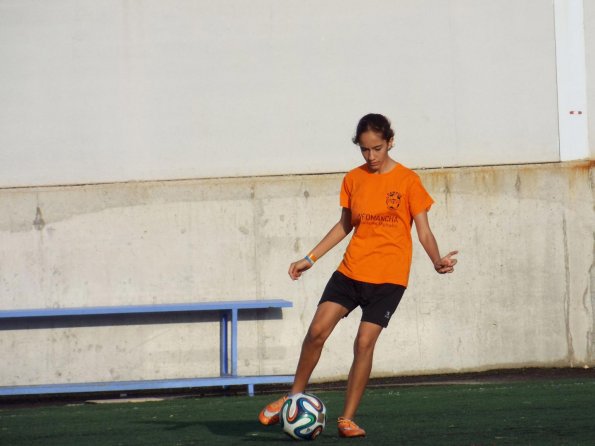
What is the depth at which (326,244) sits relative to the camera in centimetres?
689

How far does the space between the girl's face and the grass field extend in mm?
1601

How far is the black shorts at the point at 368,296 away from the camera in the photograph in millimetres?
6508

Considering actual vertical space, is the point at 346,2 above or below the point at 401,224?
above

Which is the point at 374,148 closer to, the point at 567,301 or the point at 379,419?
the point at 379,419

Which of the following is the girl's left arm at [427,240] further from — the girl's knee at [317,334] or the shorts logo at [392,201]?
the girl's knee at [317,334]

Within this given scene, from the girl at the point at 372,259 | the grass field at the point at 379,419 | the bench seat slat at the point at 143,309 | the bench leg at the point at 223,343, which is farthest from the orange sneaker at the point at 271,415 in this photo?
the bench leg at the point at 223,343

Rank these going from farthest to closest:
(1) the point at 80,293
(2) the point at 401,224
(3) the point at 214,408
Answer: (1) the point at 80,293 → (3) the point at 214,408 → (2) the point at 401,224

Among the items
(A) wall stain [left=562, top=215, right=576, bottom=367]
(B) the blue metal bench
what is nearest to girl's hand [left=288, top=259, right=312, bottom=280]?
(B) the blue metal bench

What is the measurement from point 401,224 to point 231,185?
5.05 metres

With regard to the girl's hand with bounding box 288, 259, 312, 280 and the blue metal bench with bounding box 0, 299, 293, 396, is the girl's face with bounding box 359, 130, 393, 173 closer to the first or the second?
the girl's hand with bounding box 288, 259, 312, 280

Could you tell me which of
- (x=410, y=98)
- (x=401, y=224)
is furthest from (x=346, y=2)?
(x=401, y=224)

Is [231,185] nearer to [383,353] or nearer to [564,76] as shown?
[383,353]

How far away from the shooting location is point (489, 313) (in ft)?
37.8

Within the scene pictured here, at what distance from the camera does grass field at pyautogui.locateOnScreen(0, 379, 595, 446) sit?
21.9 ft
